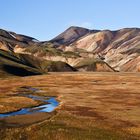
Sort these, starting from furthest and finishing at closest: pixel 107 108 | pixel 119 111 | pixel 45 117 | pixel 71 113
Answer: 1. pixel 107 108
2. pixel 119 111
3. pixel 71 113
4. pixel 45 117

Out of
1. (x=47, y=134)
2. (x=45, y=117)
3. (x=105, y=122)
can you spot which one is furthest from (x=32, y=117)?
(x=47, y=134)

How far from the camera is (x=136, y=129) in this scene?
49.9 metres

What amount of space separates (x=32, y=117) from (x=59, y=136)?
17635mm

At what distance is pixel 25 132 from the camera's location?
45219 mm

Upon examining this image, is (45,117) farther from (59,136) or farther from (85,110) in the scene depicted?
(59,136)

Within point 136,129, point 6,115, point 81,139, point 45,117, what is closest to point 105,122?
point 136,129

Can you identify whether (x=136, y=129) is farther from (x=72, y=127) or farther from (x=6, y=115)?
(x=6, y=115)

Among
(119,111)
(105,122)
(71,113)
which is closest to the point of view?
(105,122)

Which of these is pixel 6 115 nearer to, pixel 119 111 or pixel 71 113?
pixel 71 113

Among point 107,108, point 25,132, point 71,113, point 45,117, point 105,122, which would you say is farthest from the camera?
point 107,108

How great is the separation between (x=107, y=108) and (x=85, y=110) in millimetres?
5732

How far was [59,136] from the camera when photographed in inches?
1710

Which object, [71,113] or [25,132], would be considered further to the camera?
[71,113]

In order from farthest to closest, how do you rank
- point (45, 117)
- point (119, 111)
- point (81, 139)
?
point (119, 111)
point (45, 117)
point (81, 139)
